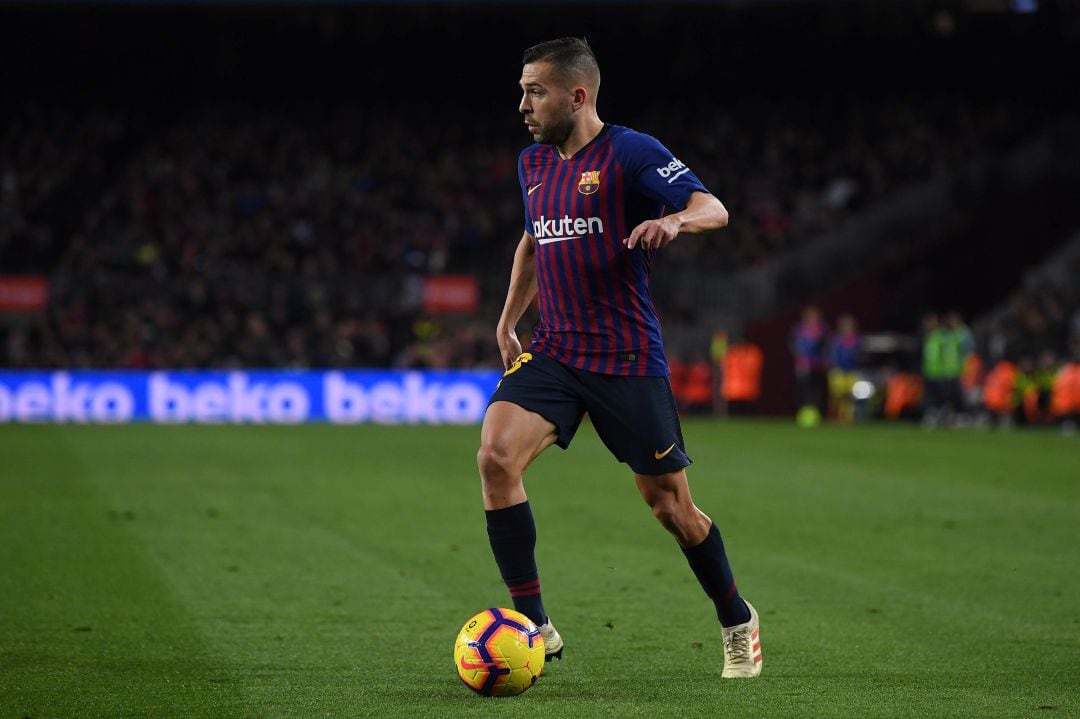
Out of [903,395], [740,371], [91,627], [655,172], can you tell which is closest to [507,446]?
[655,172]

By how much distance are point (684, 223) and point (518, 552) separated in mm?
1376

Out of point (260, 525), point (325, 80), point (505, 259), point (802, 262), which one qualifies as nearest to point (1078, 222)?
point (802, 262)

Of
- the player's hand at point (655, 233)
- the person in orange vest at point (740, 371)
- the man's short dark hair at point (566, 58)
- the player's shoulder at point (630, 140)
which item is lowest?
the person in orange vest at point (740, 371)

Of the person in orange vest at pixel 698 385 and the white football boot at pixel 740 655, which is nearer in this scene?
the white football boot at pixel 740 655

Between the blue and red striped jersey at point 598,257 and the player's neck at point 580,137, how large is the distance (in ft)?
0.08

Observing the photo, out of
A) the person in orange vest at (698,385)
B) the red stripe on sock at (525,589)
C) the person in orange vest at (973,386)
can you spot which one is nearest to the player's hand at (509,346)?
the red stripe on sock at (525,589)

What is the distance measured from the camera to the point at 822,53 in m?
39.8

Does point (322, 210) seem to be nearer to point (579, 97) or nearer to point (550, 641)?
point (579, 97)

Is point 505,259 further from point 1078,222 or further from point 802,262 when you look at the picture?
point 1078,222

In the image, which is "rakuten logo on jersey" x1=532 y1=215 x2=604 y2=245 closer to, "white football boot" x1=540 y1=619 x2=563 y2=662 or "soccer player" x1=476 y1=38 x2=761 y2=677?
"soccer player" x1=476 y1=38 x2=761 y2=677

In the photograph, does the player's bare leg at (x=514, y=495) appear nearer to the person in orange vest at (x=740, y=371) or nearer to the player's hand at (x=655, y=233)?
the player's hand at (x=655, y=233)

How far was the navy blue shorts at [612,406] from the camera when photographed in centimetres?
581

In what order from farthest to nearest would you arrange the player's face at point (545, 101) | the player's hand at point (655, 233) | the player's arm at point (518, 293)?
the player's arm at point (518, 293)
the player's face at point (545, 101)
the player's hand at point (655, 233)

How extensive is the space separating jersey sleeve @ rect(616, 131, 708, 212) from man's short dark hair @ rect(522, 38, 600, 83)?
0.28 m
